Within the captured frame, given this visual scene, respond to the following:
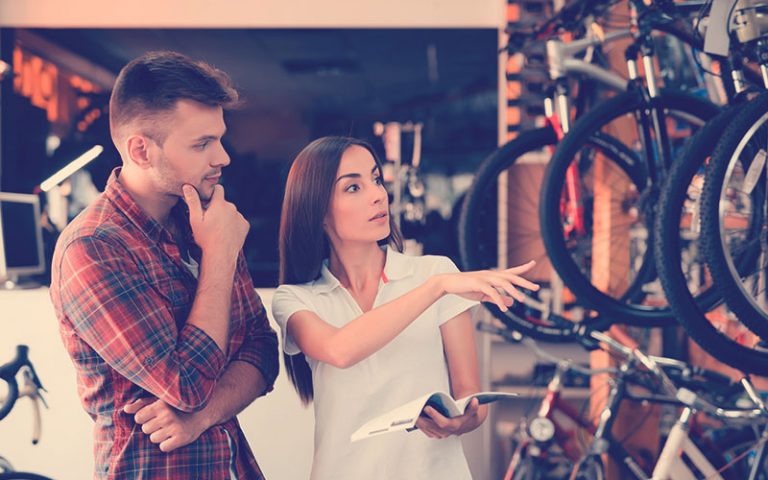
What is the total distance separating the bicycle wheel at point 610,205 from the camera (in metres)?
2.05

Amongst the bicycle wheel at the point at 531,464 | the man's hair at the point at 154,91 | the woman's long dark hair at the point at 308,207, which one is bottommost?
the bicycle wheel at the point at 531,464

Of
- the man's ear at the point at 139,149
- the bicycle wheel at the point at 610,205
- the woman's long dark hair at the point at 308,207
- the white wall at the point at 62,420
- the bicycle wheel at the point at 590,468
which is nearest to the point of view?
the man's ear at the point at 139,149

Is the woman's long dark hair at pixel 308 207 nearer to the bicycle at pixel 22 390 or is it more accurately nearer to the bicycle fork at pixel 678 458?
the bicycle at pixel 22 390

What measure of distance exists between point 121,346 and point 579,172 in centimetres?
174

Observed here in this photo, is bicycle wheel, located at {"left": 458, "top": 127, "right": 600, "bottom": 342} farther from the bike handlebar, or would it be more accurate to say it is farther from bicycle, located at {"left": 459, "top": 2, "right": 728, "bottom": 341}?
the bike handlebar

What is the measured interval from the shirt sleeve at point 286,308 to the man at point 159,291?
87 mm

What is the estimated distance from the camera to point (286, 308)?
4.60 feet

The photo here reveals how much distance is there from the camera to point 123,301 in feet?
3.84

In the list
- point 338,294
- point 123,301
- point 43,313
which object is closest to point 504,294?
point 338,294

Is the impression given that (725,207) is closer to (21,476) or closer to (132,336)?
(132,336)

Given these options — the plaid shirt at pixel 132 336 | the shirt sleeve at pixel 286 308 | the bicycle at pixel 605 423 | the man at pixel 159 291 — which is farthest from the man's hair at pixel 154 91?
the bicycle at pixel 605 423

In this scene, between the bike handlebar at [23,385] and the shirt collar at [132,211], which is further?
the bike handlebar at [23,385]

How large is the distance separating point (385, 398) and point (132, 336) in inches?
18.2

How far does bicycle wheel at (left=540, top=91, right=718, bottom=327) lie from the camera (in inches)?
80.9
